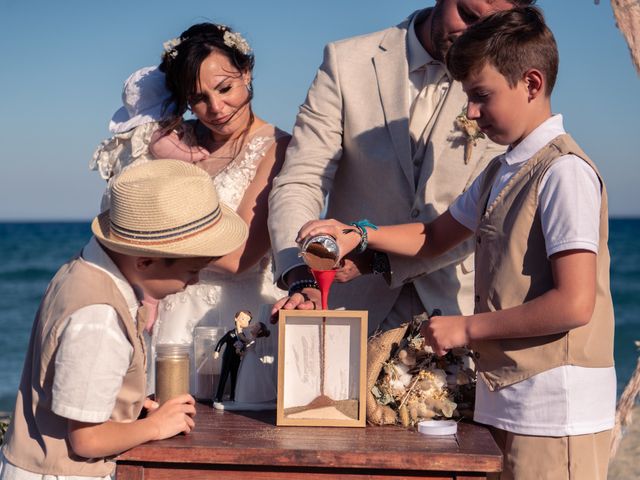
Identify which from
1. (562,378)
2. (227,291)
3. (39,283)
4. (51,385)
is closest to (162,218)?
(51,385)

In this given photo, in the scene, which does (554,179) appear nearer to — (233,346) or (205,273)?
(233,346)

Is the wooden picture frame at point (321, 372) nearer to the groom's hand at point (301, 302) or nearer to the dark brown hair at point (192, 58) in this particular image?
the groom's hand at point (301, 302)

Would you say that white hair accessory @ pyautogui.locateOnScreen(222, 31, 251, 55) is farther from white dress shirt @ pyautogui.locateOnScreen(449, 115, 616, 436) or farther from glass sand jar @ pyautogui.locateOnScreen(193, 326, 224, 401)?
white dress shirt @ pyautogui.locateOnScreen(449, 115, 616, 436)

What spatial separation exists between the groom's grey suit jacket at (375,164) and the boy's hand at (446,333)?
0.56 meters

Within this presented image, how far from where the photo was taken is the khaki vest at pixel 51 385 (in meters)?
2.37

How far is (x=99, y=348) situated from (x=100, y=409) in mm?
140

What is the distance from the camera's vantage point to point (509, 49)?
8.63 feet

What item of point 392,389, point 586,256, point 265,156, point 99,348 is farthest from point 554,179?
point 265,156

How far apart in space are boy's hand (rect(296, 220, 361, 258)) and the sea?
42.5 ft

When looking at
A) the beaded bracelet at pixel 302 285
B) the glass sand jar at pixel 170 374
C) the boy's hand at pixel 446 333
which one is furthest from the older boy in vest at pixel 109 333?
the boy's hand at pixel 446 333

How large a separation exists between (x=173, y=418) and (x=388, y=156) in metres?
1.27

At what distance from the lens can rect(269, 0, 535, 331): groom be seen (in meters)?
3.31

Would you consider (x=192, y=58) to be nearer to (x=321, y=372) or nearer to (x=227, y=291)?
(x=227, y=291)

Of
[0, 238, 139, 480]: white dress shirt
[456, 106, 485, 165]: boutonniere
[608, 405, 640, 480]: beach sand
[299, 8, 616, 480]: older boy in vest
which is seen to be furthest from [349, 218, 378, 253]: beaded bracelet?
[608, 405, 640, 480]: beach sand
